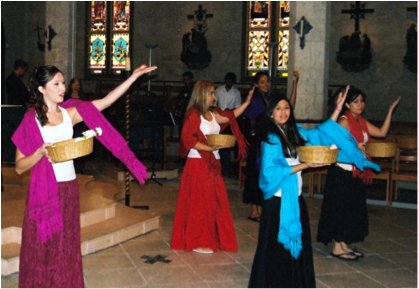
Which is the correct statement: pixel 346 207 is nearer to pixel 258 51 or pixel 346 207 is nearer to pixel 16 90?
pixel 16 90

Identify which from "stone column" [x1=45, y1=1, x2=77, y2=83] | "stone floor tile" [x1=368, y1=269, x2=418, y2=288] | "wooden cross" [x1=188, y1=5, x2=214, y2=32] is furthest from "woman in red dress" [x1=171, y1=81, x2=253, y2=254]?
"wooden cross" [x1=188, y1=5, x2=214, y2=32]

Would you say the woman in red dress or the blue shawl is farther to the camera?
the woman in red dress

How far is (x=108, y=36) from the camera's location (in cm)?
1873

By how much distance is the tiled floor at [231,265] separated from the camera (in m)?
5.22

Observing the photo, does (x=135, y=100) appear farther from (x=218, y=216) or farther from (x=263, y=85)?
(x=218, y=216)

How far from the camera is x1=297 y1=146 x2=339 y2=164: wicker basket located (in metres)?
4.18

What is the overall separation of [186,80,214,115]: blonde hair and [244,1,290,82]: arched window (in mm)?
10588

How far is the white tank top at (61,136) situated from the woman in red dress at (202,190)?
2101mm

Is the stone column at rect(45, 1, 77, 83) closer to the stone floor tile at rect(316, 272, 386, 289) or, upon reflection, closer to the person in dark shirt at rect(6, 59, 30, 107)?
the person in dark shirt at rect(6, 59, 30, 107)

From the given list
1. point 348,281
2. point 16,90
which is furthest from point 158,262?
point 16,90

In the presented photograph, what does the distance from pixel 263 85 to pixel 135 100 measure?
382 cm

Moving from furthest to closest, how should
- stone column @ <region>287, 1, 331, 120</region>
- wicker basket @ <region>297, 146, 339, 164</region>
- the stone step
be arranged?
stone column @ <region>287, 1, 331, 120</region> < the stone step < wicker basket @ <region>297, 146, 339, 164</region>

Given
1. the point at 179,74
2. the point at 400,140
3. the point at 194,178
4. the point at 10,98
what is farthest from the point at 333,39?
the point at 194,178

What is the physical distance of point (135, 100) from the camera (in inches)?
415
